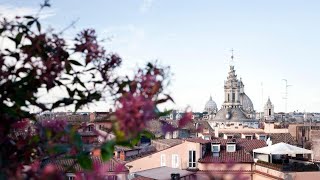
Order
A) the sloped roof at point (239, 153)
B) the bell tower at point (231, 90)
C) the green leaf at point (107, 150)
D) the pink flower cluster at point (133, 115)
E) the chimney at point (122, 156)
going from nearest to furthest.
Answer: the pink flower cluster at point (133, 115)
the green leaf at point (107, 150)
the sloped roof at point (239, 153)
the chimney at point (122, 156)
the bell tower at point (231, 90)

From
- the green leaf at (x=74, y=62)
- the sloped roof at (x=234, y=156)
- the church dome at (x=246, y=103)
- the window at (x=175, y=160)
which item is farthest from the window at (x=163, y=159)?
the church dome at (x=246, y=103)

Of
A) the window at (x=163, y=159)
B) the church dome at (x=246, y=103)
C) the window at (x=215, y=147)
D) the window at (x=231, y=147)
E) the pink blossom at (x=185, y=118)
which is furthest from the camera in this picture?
the church dome at (x=246, y=103)

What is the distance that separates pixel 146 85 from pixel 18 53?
1152 millimetres

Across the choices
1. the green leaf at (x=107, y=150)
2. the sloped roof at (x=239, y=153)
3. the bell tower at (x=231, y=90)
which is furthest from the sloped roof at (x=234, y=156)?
the bell tower at (x=231, y=90)

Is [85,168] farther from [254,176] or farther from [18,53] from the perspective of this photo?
[254,176]

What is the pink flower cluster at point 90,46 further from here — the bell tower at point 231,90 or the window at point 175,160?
the bell tower at point 231,90

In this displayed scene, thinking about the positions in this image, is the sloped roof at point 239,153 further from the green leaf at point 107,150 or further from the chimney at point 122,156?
the green leaf at point 107,150

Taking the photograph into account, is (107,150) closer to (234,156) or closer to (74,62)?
(74,62)

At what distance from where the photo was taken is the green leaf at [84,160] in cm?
270

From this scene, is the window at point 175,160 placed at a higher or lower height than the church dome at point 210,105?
lower

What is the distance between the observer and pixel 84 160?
2.75 meters

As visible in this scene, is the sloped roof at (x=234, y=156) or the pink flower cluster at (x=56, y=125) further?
the sloped roof at (x=234, y=156)

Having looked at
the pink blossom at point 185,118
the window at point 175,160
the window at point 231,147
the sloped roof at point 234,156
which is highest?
the pink blossom at point 185,118

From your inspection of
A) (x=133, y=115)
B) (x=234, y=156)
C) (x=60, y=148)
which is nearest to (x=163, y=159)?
(x=234, y=156)
